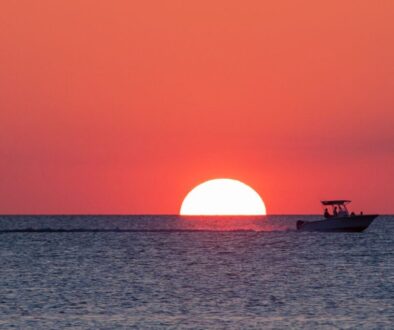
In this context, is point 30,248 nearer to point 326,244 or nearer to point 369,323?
point 326,244

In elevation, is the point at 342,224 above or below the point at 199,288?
above

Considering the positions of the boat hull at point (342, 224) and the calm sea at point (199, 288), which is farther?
the boat hull at point (342, 224)

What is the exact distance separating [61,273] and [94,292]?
20.1 metres

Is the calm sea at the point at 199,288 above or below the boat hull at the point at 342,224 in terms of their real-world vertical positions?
below

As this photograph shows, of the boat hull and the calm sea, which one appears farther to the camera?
the boat hull

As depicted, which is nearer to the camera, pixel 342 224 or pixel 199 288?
pixel 199 288

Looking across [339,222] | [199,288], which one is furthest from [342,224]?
[199,288]

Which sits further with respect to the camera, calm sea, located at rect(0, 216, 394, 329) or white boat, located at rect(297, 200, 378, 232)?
white boat, located at rect(297, 200, 378, 232)

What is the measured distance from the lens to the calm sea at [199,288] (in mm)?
55875

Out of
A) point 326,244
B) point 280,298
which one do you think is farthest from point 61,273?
point 326,244

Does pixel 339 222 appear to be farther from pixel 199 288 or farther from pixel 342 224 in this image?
pixel 199 288

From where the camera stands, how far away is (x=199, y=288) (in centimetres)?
7500

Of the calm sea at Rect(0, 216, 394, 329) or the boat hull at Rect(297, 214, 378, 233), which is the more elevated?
the boat hull at Rect(297, 214, 378, 233)

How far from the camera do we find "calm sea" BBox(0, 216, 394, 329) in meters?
A: 55.9
